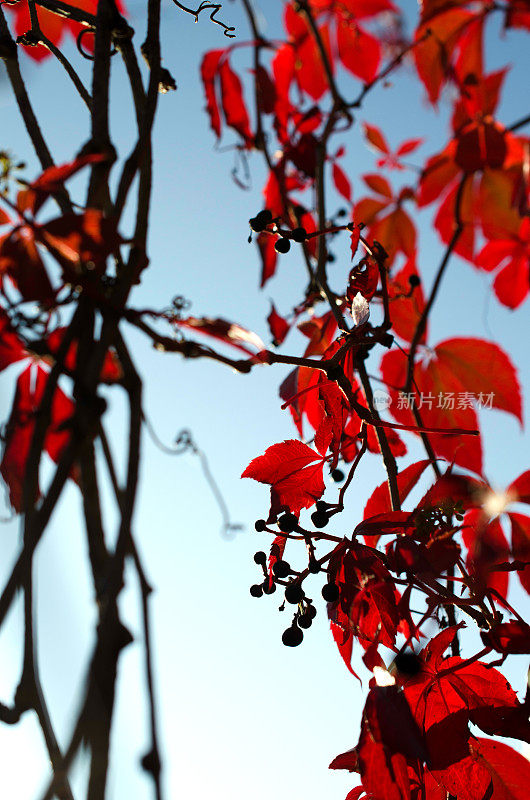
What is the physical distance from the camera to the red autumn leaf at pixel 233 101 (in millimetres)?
1173

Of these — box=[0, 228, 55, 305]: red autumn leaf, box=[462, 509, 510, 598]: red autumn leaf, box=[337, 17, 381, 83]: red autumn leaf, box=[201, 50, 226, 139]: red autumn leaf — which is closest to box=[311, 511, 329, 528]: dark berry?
box=[462, 509, 510, 598]: red autumn leaf

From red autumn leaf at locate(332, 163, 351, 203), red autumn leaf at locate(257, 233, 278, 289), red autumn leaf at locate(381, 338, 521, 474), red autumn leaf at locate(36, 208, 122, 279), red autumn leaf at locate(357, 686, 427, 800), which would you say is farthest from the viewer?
red autumn leaf at locate(332, 163, 351, 203)

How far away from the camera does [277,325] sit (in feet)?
3.11

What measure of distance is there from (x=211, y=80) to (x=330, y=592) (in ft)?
3.03

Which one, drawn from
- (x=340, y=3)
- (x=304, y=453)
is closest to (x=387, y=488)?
(x=304, y=453)

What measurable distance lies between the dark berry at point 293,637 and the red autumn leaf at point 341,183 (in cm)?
108

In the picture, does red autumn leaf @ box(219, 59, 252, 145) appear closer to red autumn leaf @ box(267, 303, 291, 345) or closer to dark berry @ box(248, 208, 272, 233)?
red autumn leaf @ box(267, 303, 291, 345)

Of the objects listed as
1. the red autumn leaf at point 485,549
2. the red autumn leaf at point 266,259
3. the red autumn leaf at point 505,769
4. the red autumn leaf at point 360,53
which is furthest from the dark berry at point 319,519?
the red autumn leaf at point 360,53

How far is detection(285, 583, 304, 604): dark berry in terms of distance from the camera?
0.59 metres

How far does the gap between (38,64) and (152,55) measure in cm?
85

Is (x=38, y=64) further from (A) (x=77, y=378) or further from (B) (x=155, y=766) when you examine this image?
(B) (x=155, y=766)

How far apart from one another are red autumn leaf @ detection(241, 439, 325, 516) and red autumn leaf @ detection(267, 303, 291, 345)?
0.31 m

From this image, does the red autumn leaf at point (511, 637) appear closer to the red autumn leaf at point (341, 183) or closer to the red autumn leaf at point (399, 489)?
the red autumn leaf at point (399, 489)

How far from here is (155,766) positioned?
247 mm
